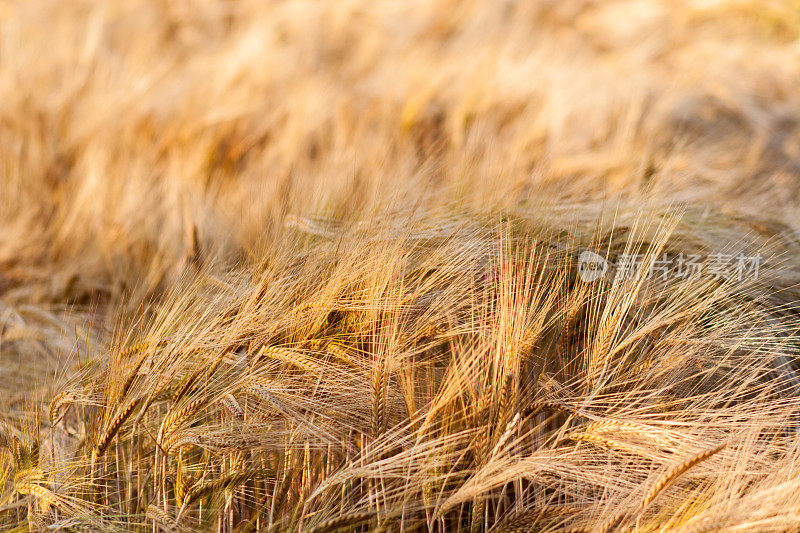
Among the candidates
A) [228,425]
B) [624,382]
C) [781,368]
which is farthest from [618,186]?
[228,425]

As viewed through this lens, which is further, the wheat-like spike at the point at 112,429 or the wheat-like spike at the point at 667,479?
the wheat-like spike at the point at 112,429

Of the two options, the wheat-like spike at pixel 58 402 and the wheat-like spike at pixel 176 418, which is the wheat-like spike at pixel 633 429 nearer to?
the wheat-like spike at pixel 176 418

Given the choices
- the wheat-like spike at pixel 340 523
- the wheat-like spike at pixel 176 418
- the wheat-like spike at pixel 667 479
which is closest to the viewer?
the wheat-like spike at pixel 667 479

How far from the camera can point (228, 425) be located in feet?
3.30

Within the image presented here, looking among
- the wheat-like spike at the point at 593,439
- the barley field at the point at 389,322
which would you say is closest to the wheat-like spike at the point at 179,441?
the barley field at the point at 389,322

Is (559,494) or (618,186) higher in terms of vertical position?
(618,186)

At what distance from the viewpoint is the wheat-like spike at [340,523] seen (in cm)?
87

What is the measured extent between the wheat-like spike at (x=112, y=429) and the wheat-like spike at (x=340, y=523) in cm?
31

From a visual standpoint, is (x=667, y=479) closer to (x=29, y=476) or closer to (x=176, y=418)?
(x=176, y=418)

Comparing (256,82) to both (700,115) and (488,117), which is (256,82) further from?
(700,115)

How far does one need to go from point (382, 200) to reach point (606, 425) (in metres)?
0.59

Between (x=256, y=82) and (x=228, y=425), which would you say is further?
(x=256, y=82)

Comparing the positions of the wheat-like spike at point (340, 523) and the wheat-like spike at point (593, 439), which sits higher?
the wheat-like spike at point (593, 439)

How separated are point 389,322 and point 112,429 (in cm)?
42
